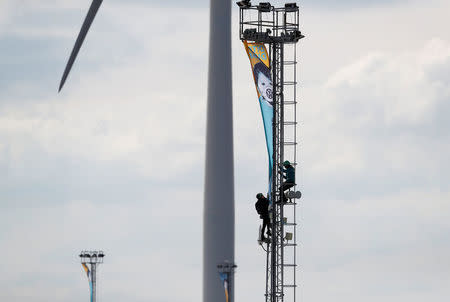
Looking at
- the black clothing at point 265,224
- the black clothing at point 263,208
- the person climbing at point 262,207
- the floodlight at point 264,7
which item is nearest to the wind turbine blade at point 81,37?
the floodlight at point 264,7

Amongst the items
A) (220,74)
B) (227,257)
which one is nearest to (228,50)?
(220,74)

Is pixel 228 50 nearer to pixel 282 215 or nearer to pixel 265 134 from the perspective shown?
pixel 265 134

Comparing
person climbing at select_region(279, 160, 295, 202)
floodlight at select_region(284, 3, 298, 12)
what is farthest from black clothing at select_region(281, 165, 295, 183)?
floodlight at select_region(284, 3, 298, 12)

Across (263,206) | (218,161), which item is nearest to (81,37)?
(218,161)

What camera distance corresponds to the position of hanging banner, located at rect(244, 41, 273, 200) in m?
91.5

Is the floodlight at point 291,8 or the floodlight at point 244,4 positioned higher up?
the floodlight at point 244,4

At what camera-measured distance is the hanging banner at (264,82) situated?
300 feet

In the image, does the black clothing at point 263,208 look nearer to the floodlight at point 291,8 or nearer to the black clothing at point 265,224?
the black clothing at point 265,224

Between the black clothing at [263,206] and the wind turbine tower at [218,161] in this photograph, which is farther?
the black clothing at [263,206]

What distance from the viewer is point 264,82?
302ft

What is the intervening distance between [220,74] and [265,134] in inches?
228

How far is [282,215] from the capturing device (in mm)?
91938

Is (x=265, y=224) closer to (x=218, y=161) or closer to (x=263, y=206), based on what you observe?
(x=263, y=206)

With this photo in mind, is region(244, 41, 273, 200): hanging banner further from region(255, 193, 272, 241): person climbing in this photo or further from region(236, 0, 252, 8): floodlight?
region(236, 0, 252, 8): floodlight
